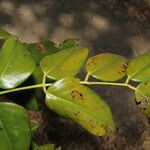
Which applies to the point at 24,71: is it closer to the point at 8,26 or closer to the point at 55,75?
the point at 55,75

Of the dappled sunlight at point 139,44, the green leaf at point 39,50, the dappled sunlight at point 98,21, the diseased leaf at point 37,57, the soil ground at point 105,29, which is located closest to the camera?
the diseased leaf at point 37,57

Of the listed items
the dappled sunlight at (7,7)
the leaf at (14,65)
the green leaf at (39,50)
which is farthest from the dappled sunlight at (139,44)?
the leaf at (14,65)

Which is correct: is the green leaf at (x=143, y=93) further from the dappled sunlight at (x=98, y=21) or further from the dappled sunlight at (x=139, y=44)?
the dappled sunlight at (x=98, y=21)

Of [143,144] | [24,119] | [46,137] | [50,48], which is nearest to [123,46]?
[143,144]

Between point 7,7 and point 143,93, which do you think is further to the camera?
point 7,7

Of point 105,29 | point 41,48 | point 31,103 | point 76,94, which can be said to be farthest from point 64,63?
point 105,29

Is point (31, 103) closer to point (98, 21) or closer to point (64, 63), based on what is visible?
point (64, 63)
